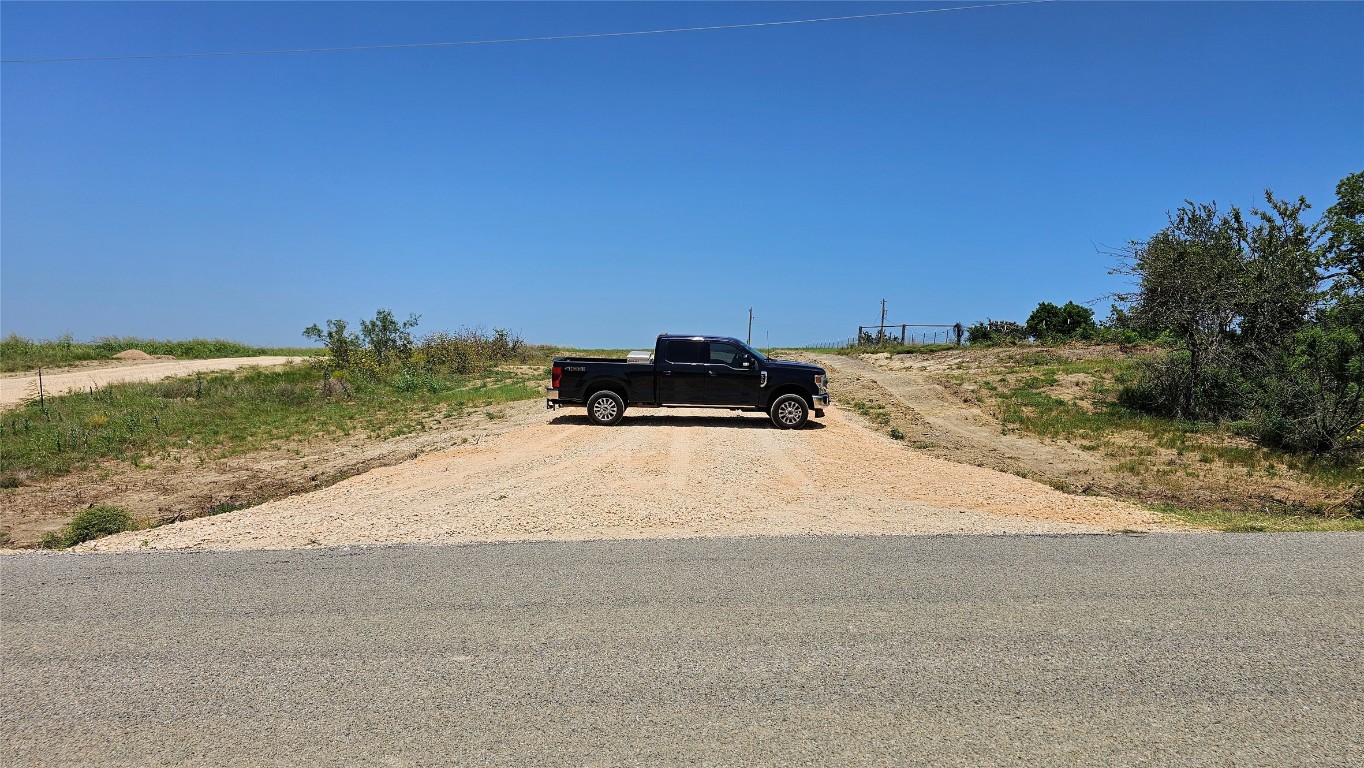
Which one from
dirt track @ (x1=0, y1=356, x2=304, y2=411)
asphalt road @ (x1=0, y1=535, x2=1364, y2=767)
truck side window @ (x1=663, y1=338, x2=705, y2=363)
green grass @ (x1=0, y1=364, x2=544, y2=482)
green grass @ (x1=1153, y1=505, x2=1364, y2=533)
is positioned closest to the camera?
asphalt road @ (x1=0, y1=535, x2=1364, y2=767)

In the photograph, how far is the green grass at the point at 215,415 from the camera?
1607 cm

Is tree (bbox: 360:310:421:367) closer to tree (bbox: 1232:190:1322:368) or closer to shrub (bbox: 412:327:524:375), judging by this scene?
shrub (bbox: 412:327:524:375)

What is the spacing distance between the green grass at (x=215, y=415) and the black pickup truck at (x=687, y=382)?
14.1 feet

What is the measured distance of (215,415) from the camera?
2019 centimetres

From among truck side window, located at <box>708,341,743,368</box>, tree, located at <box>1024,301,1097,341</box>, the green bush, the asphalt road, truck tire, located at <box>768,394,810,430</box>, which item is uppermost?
tree, located at <box>1024,301,1097,341</box>

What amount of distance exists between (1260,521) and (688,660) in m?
8.97

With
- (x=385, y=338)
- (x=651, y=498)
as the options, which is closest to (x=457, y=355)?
(x=385, y=338)

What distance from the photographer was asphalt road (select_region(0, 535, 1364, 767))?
151 inches

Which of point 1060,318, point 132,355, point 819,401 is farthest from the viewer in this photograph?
point 1060,318

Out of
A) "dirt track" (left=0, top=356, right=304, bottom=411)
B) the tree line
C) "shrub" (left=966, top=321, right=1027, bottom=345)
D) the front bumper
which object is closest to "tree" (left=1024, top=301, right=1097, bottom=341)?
"shrub" (left=966, top=321, right=1027, bottom=345)

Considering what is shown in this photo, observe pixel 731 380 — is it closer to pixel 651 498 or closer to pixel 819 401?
pixel 819 401

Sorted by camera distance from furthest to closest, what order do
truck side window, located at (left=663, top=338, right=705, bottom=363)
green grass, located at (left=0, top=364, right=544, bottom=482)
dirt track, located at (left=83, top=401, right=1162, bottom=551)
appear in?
truck side window, located at (left=663, top=338, right=705, bottom=363) < green grass, located at (left=0, top=364, right=544, bottom=482) < dirt track, located at (left=83, top=401, right=1162, bottom=551)

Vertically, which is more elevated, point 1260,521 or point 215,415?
point 215,415

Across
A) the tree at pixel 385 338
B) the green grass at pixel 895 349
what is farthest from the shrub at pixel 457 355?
the green grass at pixel 895 349
